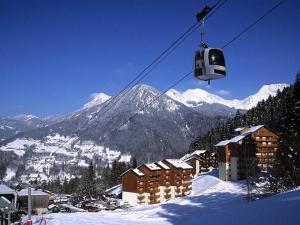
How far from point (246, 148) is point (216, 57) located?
64.6 m

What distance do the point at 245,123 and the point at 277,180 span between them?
87491 mm

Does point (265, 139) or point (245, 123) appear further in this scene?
point (245, 123)

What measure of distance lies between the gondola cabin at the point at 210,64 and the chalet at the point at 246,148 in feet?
210

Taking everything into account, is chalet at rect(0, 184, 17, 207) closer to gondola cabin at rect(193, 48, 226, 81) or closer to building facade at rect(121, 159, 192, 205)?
gondola cabin at rect(193, 48, 226, 81)

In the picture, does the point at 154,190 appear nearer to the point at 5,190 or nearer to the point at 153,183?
the point at 153,183

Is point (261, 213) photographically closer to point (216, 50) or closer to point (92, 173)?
point (216, 50)

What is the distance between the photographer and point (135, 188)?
8519cm

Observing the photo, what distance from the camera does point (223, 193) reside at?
220 ft

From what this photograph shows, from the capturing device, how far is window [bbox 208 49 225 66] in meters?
15.9

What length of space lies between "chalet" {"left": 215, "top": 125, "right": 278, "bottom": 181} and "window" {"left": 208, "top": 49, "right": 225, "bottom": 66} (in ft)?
210

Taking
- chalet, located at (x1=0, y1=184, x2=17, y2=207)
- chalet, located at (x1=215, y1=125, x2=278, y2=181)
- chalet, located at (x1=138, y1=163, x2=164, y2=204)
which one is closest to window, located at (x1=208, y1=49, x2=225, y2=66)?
chalet, located at (x1=0, y1=184, x2=17, y2=207)

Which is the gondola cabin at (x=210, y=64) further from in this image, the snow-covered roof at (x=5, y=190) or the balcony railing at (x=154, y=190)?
the balcony railing at (x=154, y=190)

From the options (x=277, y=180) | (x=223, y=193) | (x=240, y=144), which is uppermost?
(x=240, y=144)

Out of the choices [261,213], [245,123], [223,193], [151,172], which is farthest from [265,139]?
[261,213]
